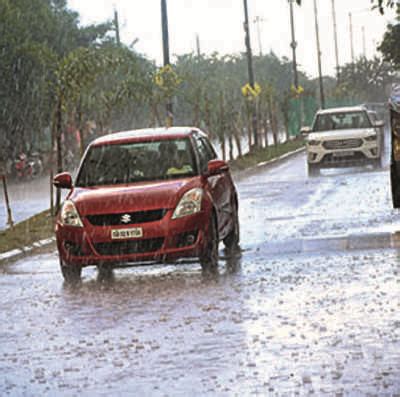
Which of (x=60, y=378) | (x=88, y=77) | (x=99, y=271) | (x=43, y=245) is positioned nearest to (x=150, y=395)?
(x=60, y=378)

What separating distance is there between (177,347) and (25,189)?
2896 cm

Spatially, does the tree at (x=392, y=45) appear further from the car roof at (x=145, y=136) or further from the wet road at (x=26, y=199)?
the car roof at (x=145, y=136)

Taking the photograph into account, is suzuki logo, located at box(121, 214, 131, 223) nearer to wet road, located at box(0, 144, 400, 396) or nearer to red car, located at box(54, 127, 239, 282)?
red car, located at box(54, 127, 239, 282)

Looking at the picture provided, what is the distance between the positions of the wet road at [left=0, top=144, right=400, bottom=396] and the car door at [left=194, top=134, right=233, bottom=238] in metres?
0.47

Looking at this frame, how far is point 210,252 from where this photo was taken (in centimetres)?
1424

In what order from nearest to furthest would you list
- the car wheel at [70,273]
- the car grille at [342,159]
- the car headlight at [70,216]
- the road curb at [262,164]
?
the car headlight at [70,216] → the car wheel at [70,273] → the car grille at [342,159] → the road curb at [262,164]

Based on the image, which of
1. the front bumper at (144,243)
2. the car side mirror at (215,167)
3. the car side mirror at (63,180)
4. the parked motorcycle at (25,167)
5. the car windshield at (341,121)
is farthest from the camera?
the parked motorcycle at (25,167)

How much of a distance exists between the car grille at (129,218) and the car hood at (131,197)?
0.04 metres

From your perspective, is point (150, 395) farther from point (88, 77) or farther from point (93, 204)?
point (88, 77)

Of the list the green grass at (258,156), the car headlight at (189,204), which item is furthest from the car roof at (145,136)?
the green grass at (258,156)

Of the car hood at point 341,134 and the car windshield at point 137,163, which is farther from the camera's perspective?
the car hood at point 341,134

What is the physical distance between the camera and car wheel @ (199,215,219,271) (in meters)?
14.2

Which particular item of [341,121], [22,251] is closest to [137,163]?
[22,251]

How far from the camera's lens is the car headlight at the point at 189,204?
14078 millimetres
